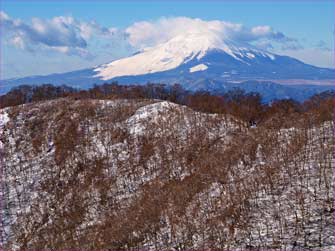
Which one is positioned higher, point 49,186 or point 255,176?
point 255,176

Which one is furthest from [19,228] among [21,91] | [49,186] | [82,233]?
[21,91]

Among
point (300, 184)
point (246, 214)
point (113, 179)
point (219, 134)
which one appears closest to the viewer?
point (246, 214)

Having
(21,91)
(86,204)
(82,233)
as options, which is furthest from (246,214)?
(21,91)

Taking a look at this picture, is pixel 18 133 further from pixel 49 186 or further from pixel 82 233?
pixel 82 233

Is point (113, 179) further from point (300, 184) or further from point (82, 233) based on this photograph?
point (300, 184)

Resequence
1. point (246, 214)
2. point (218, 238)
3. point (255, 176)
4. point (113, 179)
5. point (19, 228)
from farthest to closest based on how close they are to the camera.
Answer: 1. point (113, 179)
2. point (19, 228)
3. point (255, 176)
4. point (246, 214)
5. point (218, 238)

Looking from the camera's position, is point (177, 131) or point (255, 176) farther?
point (177, 131)

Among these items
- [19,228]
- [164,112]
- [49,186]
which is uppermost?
[164,112]
